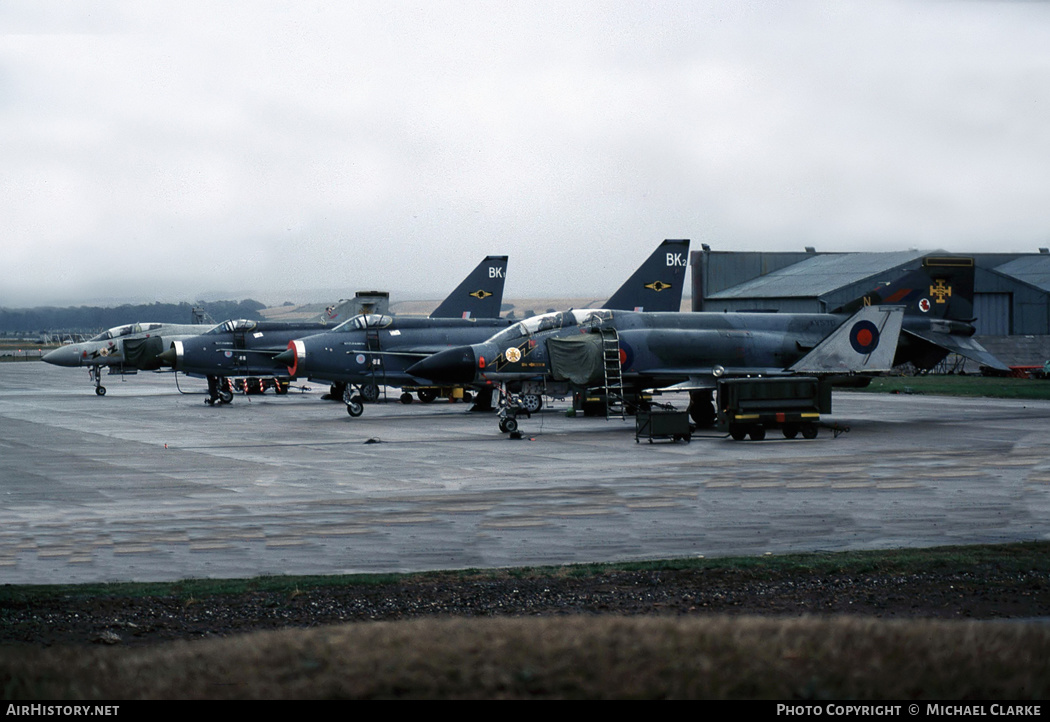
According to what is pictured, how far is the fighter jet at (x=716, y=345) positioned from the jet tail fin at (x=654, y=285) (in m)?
7.04

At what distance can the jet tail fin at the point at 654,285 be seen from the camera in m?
39.3

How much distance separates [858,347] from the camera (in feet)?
95.2

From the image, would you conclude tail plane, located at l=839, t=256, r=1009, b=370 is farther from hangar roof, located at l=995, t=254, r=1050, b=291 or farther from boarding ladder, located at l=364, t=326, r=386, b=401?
hangar roof, located at l=995, t=254, r=1050, b=291

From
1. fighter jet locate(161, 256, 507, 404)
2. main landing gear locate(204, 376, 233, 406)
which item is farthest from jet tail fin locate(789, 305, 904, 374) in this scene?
main landing gear locate(204, 376, 233, 406)

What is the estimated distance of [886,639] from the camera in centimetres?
486

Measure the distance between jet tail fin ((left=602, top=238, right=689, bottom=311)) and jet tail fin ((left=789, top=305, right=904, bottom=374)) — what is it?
1069 centimetres

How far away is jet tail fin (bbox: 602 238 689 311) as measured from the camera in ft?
129

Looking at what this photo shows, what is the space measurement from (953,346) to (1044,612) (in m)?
24.8

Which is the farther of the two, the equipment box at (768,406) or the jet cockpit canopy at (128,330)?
the jet cockpit canopy at (128,330)

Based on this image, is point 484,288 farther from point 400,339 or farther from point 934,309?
point 934,309

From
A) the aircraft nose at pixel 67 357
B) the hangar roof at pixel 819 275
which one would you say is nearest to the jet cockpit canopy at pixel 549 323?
the aircraft nose at pixel 67 357

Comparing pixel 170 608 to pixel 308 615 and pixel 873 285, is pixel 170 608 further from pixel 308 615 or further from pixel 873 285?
pixel 873 285

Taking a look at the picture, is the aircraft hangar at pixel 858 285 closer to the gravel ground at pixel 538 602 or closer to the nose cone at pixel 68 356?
the nose cone at pixel 68 356

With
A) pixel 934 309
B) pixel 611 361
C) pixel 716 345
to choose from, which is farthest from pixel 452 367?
pixel 934 309
